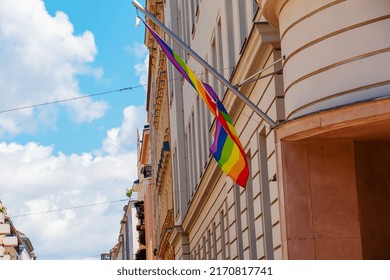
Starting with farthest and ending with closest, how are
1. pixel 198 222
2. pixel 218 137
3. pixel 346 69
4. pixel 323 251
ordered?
Result: pixel 198 222
pixel 218 137
pixel 323 251
pixel 346 69

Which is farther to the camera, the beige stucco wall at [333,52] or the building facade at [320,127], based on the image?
the building facade at [320,127]

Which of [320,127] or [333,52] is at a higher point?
[333,52]

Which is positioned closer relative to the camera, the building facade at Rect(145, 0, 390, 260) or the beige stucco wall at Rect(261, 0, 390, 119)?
the beige stucco wall at Rect(261, 0, 390, 119)

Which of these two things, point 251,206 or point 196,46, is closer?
point 251,206

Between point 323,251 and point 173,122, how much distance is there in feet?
104

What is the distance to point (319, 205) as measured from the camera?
52.2 feet

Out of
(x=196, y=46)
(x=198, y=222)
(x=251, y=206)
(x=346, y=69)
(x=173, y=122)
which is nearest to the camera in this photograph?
(x=346, y=69)

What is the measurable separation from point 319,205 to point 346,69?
221 cm

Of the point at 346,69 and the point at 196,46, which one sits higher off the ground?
the point at 196,46

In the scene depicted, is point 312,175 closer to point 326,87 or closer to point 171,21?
point 326,87
